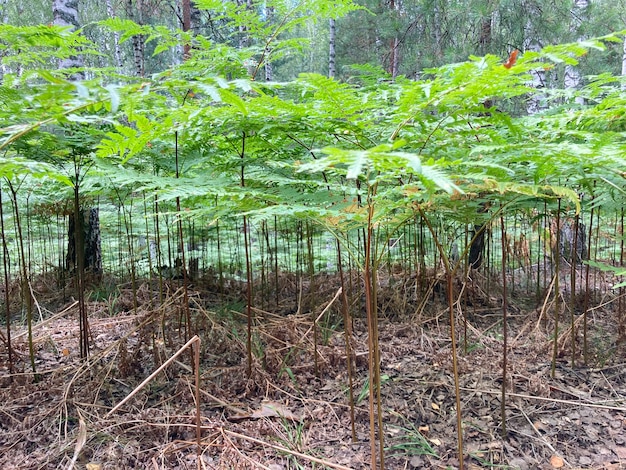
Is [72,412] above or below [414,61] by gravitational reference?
below

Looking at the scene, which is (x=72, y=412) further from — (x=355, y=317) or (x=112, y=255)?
(x=112, y=255)

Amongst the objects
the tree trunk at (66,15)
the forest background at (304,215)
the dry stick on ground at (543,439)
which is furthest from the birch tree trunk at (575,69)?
the tree trunk at (66,15)

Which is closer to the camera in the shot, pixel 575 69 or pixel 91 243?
pixel 91 243

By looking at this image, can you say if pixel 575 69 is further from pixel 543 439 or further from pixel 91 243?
pixel 91 243

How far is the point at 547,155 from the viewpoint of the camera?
1.49m

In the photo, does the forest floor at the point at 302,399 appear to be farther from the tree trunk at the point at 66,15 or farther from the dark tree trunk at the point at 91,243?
the tree trunk at the point at 66,15

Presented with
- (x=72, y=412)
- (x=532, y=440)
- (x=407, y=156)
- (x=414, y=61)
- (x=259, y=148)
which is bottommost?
(x=532, y=440)

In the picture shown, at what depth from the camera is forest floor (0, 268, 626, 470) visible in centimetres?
191

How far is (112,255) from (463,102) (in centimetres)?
525

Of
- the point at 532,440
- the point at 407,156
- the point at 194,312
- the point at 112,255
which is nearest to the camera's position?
the point at 407,156

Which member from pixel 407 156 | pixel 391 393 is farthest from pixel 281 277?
pixel 407 156

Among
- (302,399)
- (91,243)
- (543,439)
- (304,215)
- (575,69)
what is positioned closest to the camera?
(304,215)

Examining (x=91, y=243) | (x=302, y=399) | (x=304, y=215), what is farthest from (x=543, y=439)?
(x=91, y=243)

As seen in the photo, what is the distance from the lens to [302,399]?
93.1 inches
